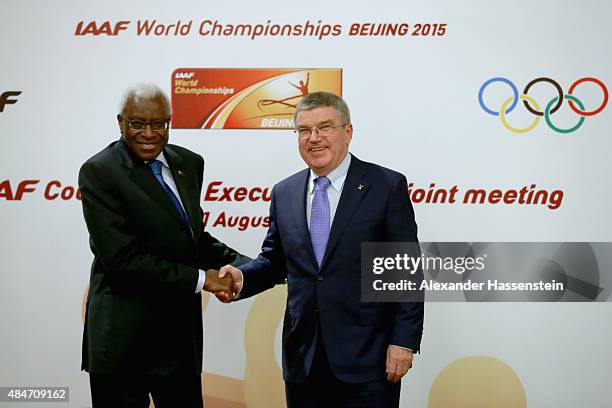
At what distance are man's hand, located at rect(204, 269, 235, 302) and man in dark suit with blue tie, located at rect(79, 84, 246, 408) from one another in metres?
0.09

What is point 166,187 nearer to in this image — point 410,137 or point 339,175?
point 339,175

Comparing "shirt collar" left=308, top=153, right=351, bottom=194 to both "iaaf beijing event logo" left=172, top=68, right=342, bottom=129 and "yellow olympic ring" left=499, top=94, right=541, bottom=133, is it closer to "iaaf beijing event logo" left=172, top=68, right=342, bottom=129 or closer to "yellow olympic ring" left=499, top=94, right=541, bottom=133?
"iaaf beijing event logo" left=172, top=68, right=342, bottom=129

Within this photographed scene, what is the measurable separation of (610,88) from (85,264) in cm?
311

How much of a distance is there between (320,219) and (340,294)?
315 mm

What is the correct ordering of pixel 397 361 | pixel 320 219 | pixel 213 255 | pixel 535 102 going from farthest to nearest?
pixel 535 102 < pixel 213 255 < pixel 320 219 < pixel 397 361

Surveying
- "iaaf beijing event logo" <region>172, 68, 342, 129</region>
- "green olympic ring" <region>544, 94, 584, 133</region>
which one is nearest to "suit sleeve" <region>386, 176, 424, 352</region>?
"iaaf beijing event logo" <region>172, 68, 342, 129</region>

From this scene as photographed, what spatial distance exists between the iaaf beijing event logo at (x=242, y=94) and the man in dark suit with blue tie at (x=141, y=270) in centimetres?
91

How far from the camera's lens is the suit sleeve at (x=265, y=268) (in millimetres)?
2883

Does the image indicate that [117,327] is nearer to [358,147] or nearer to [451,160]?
[358,147]

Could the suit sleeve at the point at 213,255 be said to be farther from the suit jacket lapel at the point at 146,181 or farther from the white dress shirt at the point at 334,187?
the white dress shirt at the point at 334,187

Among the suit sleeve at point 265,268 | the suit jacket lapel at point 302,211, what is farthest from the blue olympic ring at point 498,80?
the suit sleeve at point 265,268

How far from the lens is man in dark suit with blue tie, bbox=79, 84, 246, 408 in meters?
2.52

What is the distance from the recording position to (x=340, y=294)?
252cm

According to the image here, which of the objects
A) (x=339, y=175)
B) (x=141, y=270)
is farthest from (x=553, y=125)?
(x=141, y=270)
